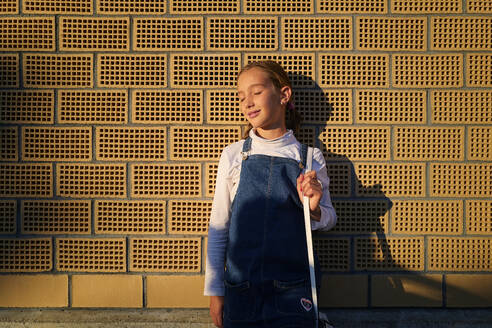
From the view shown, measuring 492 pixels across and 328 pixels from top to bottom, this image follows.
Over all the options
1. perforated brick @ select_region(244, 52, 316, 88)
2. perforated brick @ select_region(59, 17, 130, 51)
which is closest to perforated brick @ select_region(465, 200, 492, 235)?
perforated brick @ select_region(244, 52, 316, 88)

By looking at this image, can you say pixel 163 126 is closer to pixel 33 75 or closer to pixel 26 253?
pixel 33 75

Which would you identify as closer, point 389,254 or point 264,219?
point 264,219

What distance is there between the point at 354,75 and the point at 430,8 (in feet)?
2.50

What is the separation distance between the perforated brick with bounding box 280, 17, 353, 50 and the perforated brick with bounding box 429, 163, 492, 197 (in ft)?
3.79

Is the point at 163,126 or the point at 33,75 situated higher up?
the point at 33,75

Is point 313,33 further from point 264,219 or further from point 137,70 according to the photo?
point 264,219

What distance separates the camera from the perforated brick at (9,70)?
237cm

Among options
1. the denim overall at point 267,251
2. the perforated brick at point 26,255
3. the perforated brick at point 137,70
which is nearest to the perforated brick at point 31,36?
the perforated brick at point 137,70

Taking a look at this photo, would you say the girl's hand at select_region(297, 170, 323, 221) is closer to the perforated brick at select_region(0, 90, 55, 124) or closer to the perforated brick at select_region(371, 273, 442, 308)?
the perforated brick at select_region(371, 273, 442, 308)

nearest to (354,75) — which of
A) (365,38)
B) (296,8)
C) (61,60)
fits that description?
(365,38)

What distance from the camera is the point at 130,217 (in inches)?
93.1

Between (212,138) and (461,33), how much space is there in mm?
2021

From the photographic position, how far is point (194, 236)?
7.72ft

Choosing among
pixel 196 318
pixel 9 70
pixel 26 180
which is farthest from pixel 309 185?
pixel 9 70
